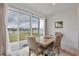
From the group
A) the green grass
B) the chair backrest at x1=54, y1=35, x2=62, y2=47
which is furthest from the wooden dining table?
the green grass

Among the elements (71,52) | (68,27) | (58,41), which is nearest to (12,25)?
(58,41)

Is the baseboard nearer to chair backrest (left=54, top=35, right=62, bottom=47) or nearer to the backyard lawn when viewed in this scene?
chair backrest (left=54, top=35, right=62, bottom=47)

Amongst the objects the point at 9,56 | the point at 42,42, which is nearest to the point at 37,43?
the point at 42,42

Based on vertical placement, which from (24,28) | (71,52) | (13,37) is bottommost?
(71,52)

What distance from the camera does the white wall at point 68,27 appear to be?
171cm

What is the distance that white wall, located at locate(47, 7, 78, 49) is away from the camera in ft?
5.60

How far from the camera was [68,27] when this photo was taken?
1.75 m

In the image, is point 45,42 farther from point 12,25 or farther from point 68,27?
point 12,25

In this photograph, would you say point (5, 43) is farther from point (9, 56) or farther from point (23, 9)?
point (23, 9)

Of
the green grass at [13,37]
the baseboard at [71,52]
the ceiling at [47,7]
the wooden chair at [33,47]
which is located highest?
the ceiling at [47,7]

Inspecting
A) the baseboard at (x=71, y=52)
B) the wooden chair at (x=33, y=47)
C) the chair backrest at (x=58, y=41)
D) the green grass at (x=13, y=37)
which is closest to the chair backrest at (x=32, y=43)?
the wooden chair at (x=33, y=47)

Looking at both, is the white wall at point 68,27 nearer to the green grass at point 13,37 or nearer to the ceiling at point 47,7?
the ceiling at point 47,7

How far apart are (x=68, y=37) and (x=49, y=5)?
1.84 ft

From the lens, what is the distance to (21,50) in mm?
1745
